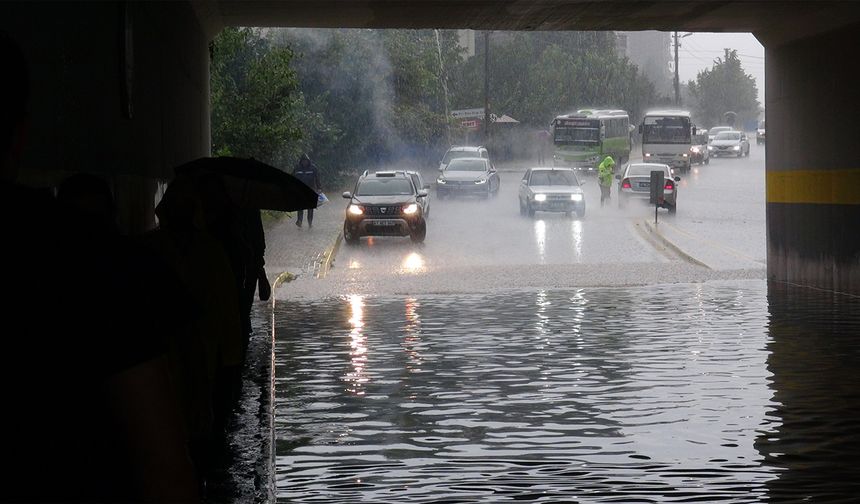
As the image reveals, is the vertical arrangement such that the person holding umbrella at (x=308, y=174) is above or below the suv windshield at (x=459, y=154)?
below

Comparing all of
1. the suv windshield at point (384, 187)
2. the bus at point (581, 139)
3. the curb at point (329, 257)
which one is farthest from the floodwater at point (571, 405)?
the bus at point (581, 139)

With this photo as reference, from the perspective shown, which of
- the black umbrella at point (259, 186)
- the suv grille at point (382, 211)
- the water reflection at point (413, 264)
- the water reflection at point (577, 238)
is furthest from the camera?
the suv grille at point (382, 211)

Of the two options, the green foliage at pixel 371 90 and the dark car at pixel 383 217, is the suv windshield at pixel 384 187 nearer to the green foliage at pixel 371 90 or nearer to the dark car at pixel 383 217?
the dark car at pixel 383 217

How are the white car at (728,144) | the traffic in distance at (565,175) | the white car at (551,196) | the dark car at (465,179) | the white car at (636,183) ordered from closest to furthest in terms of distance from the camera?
the traffic in distance at (565,175)
the white car at (551,196)
the white car at (636,183)
the dark car at (465,179)
the white car at (728,144)

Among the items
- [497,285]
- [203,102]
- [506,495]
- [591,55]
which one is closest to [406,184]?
[497,285]

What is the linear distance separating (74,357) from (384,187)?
34791mm

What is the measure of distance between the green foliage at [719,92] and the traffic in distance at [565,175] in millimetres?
64878

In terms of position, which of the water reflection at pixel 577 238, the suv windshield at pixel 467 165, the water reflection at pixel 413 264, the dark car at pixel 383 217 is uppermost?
the suv windshield at pixel 467 165

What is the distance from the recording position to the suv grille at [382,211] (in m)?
35.0

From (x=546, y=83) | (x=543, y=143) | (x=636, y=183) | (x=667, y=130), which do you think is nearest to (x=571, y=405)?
(x=636, y=183)

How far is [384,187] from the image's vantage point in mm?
37094

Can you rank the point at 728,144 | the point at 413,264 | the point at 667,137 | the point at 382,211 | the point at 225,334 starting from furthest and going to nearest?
1. the point at 728,144
2. the point at 667,137
3. the point at 382,211
4. the point at 413,264
5. the point at 225,334

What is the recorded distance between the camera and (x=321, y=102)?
54031 millimetres

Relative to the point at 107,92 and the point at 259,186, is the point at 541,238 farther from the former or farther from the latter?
the point at 107,92
